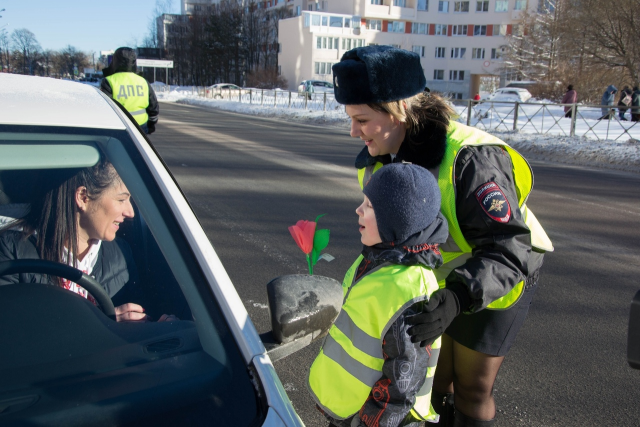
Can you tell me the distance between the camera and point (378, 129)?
1852 mm

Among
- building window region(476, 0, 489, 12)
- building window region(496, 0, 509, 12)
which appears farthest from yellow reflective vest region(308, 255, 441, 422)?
building window region(476, 0, 489, 12)

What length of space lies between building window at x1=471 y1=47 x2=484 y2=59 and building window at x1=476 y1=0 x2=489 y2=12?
496 cm

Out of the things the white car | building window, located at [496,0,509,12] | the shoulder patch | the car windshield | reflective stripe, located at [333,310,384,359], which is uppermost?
building window, located at [496,0,509,12]

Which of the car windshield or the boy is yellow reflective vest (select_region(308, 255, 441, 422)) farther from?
the car windshield

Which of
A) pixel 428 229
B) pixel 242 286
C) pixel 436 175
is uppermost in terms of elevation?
pixel 436 175

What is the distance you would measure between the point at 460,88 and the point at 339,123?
53.8 meters

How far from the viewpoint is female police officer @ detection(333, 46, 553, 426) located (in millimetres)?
1595

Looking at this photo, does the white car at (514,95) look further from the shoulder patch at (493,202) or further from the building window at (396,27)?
the building window at (396,27)

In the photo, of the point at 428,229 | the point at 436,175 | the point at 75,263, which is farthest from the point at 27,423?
the point at 436,175

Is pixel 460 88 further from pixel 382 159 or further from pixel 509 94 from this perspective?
pixel 382 159

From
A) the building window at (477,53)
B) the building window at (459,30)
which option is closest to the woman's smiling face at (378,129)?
the building window at (477,53)

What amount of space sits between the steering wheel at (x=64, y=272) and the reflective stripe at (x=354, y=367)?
617 millimetres

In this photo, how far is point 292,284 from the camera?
1586 mm

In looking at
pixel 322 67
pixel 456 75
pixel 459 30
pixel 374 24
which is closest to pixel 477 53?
pixel 456 75
